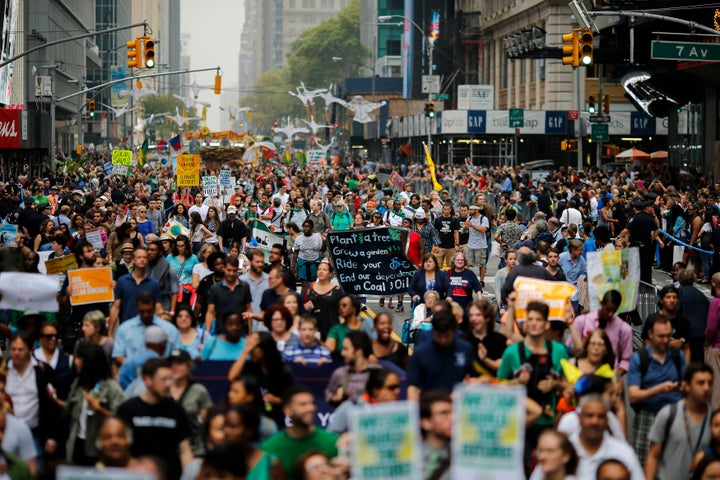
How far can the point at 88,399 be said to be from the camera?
892cm

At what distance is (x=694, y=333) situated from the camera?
12781 mm

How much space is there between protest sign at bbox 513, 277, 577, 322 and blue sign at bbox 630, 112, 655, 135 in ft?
163

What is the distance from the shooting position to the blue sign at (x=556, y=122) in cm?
5959

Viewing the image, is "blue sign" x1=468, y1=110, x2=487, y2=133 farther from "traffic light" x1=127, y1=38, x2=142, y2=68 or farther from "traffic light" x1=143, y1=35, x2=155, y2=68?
"traffic light" x1=143, y1=35, x2=155, y2=68

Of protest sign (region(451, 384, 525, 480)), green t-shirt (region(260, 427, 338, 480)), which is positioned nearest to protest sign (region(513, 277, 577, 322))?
green t-shirt (region(260, 427, 338, 480))

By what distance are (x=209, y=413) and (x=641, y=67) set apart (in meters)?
43.4

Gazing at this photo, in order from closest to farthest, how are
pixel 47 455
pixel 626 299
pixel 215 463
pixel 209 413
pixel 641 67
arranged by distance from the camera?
pixel 215 463, pixel 209 413, pixel 47 455, pixel 626 299, pixel 641 67

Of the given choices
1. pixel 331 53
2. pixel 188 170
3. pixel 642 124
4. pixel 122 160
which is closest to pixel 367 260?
pixel 188 170

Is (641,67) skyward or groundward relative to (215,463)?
skyward

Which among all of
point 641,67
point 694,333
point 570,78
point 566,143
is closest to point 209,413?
point 694,333

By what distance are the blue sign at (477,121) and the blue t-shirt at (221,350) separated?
5048 centimetres

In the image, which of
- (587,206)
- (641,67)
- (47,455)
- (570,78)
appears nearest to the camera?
(47,455)

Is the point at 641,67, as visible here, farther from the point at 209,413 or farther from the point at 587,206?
the point at 209,413

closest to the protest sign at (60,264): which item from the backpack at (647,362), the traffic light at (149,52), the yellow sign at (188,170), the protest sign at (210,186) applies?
the backpack at (647,362)
